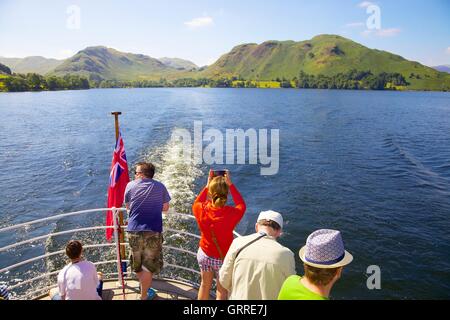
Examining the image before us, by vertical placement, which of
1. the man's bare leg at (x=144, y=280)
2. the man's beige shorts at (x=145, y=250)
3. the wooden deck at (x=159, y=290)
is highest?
the man's beige shorts at (x=145, y=250)

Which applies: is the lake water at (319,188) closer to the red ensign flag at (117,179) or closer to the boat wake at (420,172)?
the boat wake at (420,172)

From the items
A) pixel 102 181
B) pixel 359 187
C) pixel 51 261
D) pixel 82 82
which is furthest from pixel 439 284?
pixel 82 82

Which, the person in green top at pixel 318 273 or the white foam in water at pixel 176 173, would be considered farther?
the white foam in water at pixel 176 173

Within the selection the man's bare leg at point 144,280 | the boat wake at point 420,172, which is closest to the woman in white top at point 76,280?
the man's bare leg at point 144,280

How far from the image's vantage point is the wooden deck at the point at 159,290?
6.23 m

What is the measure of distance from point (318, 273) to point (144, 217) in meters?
3.32

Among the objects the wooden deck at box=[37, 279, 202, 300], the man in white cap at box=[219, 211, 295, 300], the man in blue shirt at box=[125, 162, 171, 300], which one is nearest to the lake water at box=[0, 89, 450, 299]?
the wooden deck at box=[37, 279, 202, 300]

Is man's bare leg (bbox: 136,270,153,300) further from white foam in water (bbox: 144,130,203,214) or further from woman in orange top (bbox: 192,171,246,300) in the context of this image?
white foam in water (bbox: 144,130,203,214)

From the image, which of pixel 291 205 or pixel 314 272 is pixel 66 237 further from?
pixel 314 272

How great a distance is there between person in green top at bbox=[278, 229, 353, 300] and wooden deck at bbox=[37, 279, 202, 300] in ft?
11.9

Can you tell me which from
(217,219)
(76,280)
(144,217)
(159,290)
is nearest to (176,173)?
(159,290)

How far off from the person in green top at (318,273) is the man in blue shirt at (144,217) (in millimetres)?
3024

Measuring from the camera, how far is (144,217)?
18.1 ft

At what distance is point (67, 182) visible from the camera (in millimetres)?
23141
